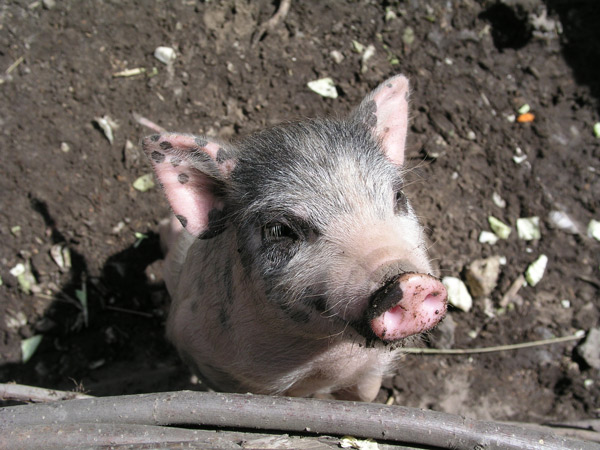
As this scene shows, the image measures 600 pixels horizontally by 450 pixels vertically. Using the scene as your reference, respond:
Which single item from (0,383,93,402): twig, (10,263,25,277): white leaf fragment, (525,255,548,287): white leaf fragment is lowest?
(525,255,548,287): white leaf fragment

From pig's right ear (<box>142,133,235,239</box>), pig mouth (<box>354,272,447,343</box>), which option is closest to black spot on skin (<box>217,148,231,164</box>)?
pig's right ear (<box>142,133,235,239</box>)

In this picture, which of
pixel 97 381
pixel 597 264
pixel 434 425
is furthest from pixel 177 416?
pixel 597 264

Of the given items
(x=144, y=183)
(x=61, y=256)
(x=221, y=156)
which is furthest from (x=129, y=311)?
(x=221, y=156)

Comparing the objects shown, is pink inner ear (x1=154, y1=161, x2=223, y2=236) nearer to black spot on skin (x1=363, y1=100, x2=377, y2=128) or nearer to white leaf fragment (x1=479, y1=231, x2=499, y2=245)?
black spot on skin (x1=363, y1=100, x2=377, y2=128)

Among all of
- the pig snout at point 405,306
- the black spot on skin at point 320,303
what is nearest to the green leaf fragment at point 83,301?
the black spot on skin at point 320,303

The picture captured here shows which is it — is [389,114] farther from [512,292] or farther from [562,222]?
[562,222]

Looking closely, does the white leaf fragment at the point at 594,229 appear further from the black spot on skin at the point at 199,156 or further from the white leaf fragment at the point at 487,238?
the black spot on skin at the point at 199,156
